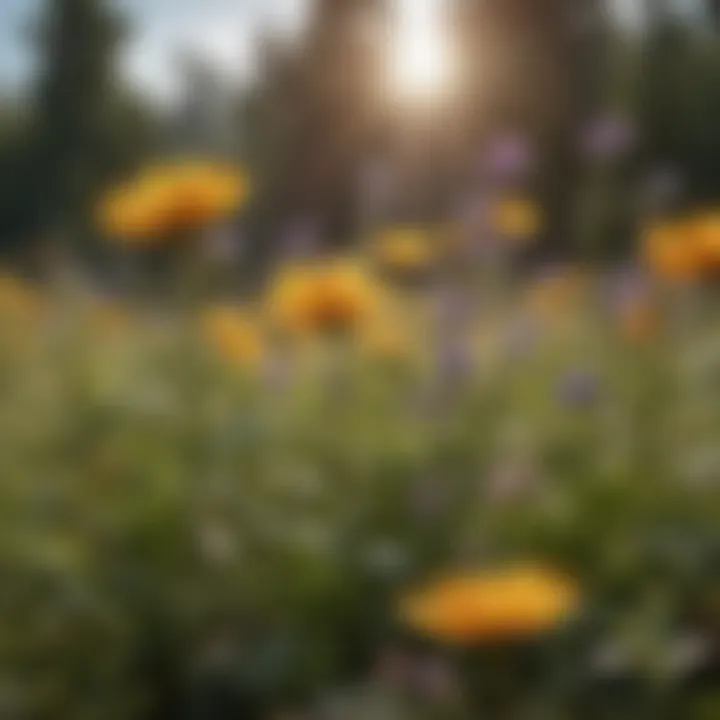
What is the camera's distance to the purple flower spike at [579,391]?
5.83ft

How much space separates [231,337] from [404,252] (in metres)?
0.40

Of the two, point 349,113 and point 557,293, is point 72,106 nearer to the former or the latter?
point 349,113

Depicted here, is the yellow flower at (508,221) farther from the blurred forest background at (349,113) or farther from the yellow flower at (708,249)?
the blurred forest background at (349,113)

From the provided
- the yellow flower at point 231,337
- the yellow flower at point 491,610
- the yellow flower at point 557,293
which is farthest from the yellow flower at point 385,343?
the yellow flower at point 491,610

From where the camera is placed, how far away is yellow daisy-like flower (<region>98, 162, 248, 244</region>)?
172 cm

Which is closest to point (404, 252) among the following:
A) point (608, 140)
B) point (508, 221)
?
point (508, 221)

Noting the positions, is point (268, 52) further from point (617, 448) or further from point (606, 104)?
point (617, 448)

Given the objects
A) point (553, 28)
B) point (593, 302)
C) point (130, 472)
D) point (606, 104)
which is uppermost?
point (553, 28)

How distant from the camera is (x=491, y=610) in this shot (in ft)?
4.55

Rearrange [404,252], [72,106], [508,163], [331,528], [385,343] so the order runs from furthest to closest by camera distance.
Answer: [72,106] → [404,252] → [385,343] → [508,163] → [331,528]

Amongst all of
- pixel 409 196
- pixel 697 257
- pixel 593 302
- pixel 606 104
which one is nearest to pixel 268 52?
pixel 409 196

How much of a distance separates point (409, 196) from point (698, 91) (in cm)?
189

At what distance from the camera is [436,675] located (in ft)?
4.70

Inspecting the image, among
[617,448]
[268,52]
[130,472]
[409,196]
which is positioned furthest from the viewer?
[268,52]
